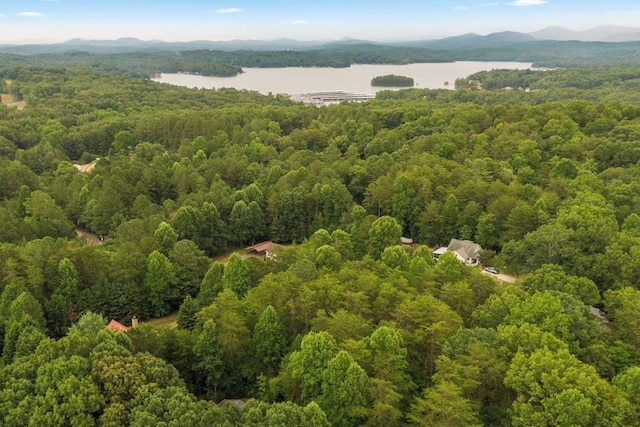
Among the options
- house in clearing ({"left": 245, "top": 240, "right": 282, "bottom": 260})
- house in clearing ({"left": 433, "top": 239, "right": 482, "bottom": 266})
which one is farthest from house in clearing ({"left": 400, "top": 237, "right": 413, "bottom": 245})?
house in clearing ({"left": 245, "top": 240, "right": 282, "bottom": 260})

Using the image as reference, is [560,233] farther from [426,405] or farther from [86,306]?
[86,306]

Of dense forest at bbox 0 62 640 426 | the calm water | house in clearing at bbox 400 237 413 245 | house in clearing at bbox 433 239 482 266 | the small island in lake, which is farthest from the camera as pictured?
the small island in lake

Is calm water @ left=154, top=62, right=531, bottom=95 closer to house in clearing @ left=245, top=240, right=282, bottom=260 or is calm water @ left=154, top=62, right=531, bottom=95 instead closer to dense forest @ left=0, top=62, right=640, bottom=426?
dense forest @ left=0, top=62, right=640, bottom=426

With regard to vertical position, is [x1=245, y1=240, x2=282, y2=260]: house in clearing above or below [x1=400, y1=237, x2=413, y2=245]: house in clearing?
below

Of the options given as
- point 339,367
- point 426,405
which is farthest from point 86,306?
point 426,405

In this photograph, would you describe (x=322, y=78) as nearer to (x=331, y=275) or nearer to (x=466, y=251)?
(x=466, y=251)

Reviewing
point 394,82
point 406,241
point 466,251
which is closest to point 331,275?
point 466,251
